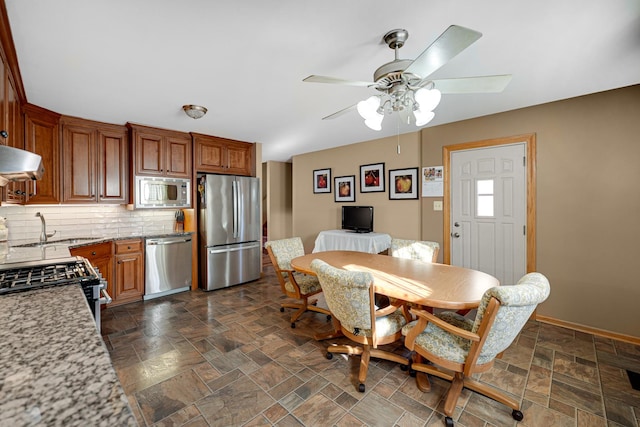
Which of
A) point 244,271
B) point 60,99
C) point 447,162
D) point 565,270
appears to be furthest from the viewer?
point 244,271

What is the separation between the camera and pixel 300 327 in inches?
112

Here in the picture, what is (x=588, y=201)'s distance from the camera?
9.12 feet

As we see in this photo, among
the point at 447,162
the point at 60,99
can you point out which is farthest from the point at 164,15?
the point at 447,162

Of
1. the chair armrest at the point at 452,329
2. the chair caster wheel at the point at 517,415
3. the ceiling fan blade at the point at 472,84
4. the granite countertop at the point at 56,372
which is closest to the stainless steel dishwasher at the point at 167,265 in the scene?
the granite countertop at the point at 56,372

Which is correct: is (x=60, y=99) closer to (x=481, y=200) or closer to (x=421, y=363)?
(x=421, y=363)

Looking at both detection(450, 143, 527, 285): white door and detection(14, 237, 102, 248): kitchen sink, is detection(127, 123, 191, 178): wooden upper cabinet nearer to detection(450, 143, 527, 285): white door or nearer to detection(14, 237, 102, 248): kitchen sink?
detection(14, 237, 102, 248): kitchen sink

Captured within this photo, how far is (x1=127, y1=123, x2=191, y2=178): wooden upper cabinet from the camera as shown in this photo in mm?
3658

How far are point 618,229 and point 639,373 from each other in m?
1.25

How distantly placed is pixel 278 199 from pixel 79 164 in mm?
3952

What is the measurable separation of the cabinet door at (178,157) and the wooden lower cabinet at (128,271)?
3.44 feet

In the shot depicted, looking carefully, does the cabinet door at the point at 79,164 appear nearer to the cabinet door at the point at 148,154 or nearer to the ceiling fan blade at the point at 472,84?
the cabinet door at the point at 148,154

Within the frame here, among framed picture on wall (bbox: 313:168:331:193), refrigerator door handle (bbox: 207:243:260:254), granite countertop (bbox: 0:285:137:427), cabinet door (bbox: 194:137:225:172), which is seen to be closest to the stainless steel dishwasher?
refrigerator door handle (bbox: 207:243:260:254)

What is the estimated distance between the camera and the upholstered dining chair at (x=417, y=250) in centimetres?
284

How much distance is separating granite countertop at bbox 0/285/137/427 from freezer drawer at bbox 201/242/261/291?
3003mm
